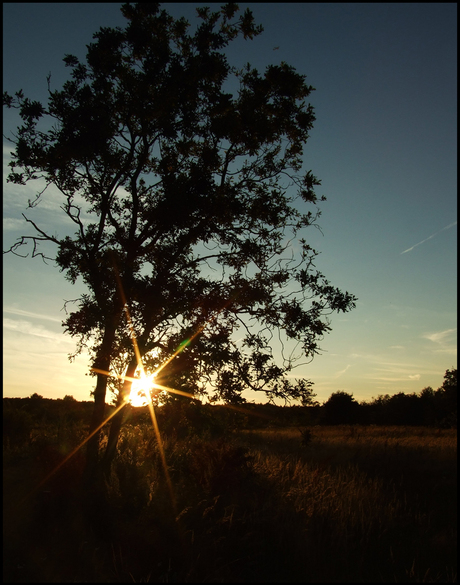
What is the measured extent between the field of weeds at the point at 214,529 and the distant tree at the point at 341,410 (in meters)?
57.5

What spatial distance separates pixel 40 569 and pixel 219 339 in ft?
18.7

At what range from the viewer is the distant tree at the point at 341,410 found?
220ft

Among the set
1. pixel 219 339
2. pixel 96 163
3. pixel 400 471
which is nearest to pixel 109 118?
pixel 96 163

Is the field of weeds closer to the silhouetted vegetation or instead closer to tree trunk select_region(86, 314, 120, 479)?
the silhouetted vegetation

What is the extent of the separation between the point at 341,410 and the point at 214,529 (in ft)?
214

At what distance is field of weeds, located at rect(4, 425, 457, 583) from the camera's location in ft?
21.5

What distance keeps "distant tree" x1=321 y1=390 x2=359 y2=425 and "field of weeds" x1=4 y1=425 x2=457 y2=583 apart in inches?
2263

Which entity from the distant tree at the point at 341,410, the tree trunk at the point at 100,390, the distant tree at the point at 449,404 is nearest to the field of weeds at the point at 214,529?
the tree trunk at the point at 100,390

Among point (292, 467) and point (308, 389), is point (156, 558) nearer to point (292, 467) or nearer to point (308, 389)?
point (308, 389)

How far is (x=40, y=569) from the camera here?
6.45 meters

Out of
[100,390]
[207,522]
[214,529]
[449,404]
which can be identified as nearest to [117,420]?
[100,390]

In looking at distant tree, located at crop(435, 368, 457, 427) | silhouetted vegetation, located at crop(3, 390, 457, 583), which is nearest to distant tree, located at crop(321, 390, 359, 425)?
distant tree, located at crop(435, 368, 457, 427)

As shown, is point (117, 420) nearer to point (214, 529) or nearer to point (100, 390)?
point (100, 390)

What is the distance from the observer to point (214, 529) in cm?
778
